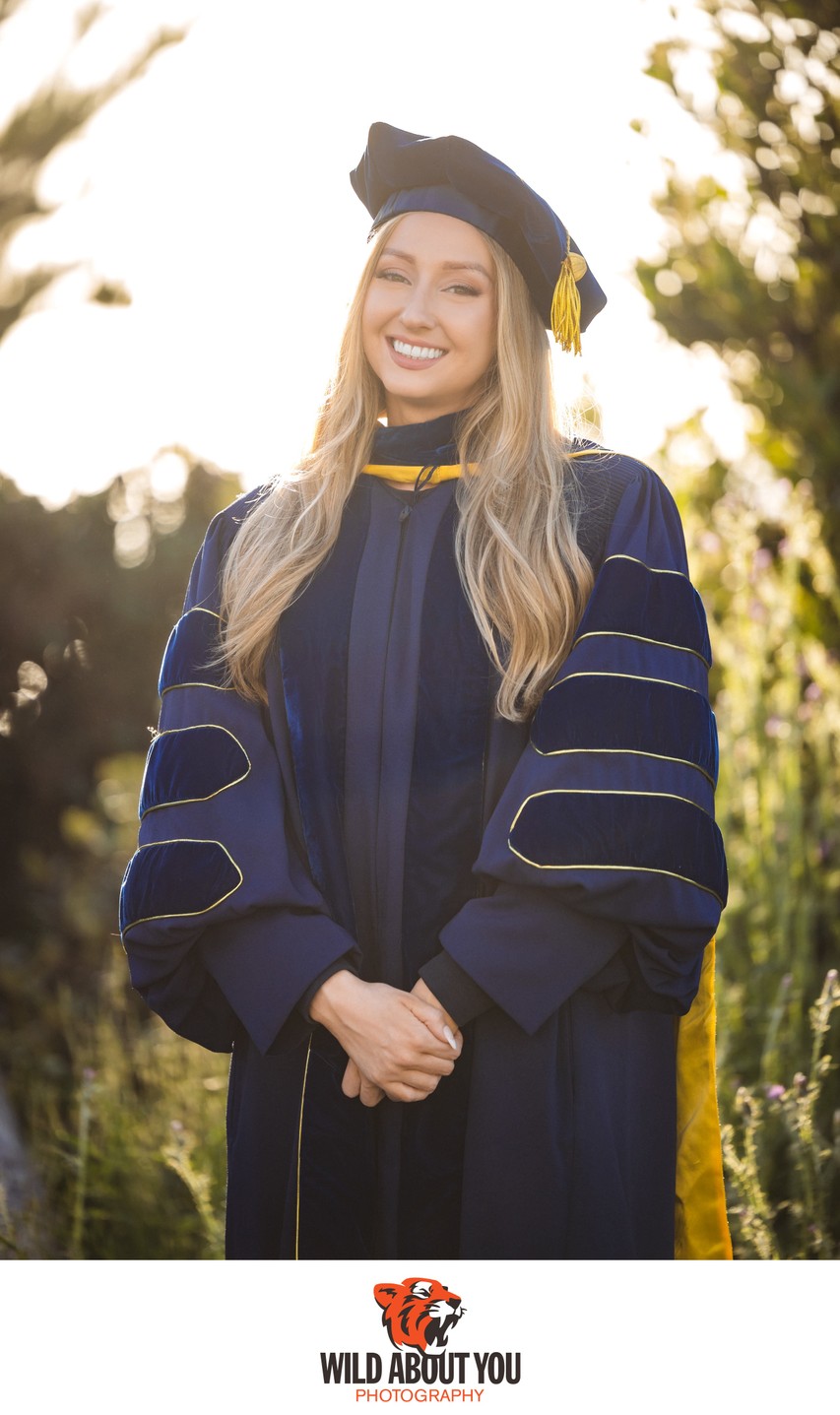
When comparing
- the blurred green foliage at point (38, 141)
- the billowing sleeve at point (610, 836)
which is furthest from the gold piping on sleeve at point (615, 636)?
the blurred green foliage at point (38, 141)

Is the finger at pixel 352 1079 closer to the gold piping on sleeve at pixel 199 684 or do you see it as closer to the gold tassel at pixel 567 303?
the gold piping on sleeve at pixel 199 684

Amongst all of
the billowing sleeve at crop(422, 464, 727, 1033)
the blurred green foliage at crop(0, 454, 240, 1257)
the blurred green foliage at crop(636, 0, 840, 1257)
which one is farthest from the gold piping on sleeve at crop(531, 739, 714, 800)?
the blurred green foliage at crop(0, 454, 240, 1257)

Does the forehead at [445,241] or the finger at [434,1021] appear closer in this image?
the finger at [434,1021]

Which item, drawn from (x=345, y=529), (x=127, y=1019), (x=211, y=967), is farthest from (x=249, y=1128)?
(x=127, y=1019)

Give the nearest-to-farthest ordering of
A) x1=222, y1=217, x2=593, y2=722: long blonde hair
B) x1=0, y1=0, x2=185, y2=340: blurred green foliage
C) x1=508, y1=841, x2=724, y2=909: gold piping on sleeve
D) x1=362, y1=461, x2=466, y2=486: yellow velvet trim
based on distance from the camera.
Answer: x1=508, y1=841, x2=724, y2=909: gold piping on sleeve → x1=222, y1=217, x2=593, y2=722: long blonde hair → x1=362, y1=461, x2=466, y2=486: yellow velvet trim → x1=0, y1=0, x2=185, y2=340: blurred green foliage

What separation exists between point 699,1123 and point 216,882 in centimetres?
77

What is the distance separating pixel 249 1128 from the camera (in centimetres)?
160

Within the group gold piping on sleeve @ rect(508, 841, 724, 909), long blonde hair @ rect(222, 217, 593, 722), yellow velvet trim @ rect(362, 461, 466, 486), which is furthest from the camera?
yellow velvet trim @ rect(362, 461, 466, 486)

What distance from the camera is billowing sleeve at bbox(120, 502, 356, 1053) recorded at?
1.47 m

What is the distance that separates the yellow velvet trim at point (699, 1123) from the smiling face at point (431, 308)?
35.8 inches

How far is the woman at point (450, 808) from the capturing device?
1.44 meters

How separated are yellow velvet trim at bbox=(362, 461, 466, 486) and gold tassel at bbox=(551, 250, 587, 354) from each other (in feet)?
0.75
